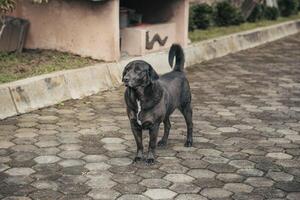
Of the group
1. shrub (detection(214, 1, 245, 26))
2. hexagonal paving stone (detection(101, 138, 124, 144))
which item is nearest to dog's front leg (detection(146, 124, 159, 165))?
hexagonal paving stone (detection(101, 138, 124, 144))

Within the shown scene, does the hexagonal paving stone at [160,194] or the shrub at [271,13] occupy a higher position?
the shrub at [271,13]

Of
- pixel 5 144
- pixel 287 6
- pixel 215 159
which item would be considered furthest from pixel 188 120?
pixel 287 6

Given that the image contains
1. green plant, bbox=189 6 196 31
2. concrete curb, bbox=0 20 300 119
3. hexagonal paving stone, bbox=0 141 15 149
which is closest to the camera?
hexagonal paving stone, bbox=0 141 15 149

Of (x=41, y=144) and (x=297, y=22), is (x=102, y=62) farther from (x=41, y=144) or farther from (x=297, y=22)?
(x=297, y=22)

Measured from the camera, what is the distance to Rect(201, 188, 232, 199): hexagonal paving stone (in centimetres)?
493

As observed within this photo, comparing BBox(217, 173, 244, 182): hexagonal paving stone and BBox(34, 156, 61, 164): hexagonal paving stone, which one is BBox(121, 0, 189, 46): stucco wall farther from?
BBox(217, 173, 244, 182): hexagonal paving stone

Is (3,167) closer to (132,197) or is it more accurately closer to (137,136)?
(137,136)

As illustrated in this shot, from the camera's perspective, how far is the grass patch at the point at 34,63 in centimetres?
865

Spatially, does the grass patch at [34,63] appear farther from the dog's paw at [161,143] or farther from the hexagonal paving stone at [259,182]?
the hexagonal paving stone at [259,182]

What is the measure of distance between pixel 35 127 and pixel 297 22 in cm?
1459

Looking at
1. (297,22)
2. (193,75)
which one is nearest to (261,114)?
(193,75)

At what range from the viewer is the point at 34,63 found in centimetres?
937

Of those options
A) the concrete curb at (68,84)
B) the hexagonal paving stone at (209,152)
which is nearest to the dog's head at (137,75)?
the hexagonal paving stone at (209,152)

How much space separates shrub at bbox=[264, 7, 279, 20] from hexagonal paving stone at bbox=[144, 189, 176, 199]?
583 inches
